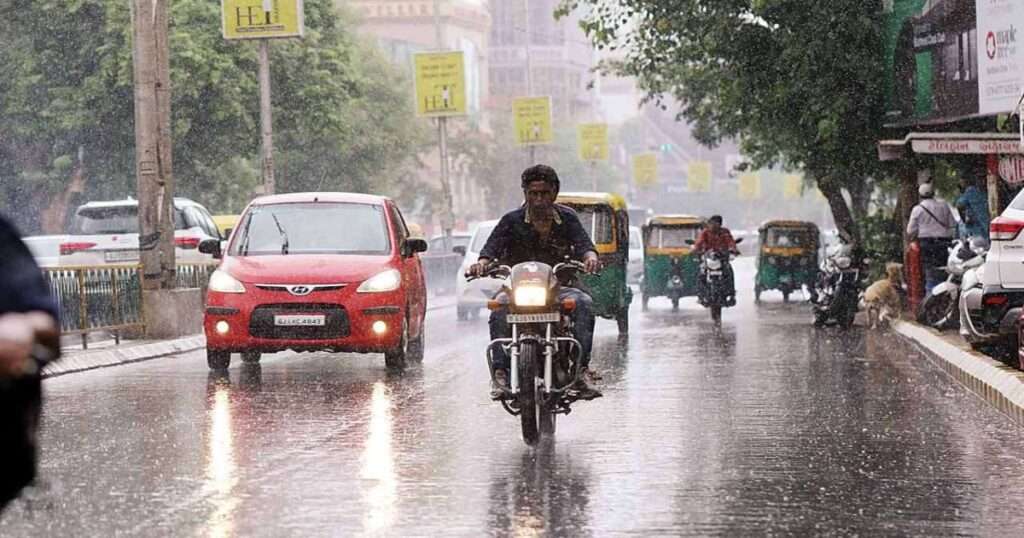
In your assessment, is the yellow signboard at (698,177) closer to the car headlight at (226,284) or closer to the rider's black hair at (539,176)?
the car headlight at (226,284)

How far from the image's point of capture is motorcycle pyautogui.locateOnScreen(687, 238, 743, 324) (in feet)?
94.6

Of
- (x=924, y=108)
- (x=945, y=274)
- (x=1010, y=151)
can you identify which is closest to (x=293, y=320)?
(x=1010, y=151)

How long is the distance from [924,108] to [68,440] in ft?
68.5

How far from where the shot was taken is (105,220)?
2928cm

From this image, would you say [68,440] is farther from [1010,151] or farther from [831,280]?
[831,280]

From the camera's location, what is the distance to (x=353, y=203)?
1884 centimetres

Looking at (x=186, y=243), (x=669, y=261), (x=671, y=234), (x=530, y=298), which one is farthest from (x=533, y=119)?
(x=530, y=298)

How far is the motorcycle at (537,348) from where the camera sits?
11.0 meters

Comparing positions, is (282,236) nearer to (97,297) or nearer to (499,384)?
(97,297)

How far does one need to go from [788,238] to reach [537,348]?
32.1 m

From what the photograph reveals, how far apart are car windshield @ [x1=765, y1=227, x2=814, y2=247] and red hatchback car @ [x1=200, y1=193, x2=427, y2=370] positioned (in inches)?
972

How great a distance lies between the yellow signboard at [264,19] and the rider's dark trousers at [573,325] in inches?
809

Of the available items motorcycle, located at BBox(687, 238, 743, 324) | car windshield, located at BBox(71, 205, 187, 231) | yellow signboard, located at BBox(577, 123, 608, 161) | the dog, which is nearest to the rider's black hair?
the dog

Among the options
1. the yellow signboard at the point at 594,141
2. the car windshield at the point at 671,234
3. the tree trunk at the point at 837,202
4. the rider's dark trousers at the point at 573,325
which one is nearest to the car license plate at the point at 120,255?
the car windshield at the point at 671,234
